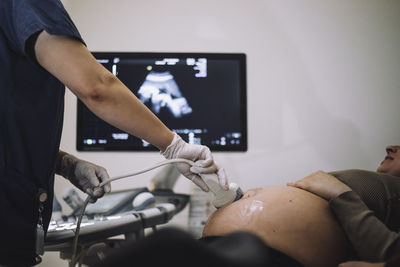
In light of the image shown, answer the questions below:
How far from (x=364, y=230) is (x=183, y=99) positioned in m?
1.40

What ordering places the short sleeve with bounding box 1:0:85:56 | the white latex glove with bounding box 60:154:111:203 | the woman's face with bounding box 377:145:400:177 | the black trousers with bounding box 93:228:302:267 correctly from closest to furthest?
the black trousers with bounding box 93:228:302:267 → the short sleeve with bounding box 1:0:85:56 → the white latex glove with bounding box 60:154:111:203 → the woman's face with bounding box 377:145:400:177

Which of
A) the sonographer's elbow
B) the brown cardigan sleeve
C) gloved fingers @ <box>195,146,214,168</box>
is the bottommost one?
the brown cardigan sleeve

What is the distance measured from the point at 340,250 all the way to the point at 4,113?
1.06m

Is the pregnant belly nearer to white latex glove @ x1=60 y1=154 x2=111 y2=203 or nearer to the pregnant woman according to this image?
the pregnant woman

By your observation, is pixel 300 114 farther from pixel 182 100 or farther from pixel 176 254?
pixel 176 254

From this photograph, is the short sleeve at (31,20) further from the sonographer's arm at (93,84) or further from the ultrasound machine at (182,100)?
the ultrasound machine at (182,100)

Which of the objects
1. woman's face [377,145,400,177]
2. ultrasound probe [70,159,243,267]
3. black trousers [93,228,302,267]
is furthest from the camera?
woman's face [377,145,400,177]

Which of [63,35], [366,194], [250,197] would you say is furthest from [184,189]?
[63,35]

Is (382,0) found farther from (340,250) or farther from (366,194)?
(340,250)

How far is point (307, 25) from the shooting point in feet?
7.63

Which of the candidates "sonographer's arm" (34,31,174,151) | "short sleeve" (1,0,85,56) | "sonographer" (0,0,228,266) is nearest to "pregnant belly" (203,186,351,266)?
"sonographer" (0,0,228,266)

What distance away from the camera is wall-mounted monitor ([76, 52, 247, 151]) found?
2.11 m

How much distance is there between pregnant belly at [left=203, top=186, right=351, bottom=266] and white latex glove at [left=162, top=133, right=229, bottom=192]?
0.36 feet

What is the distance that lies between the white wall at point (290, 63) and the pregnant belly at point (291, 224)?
109 centimetres
